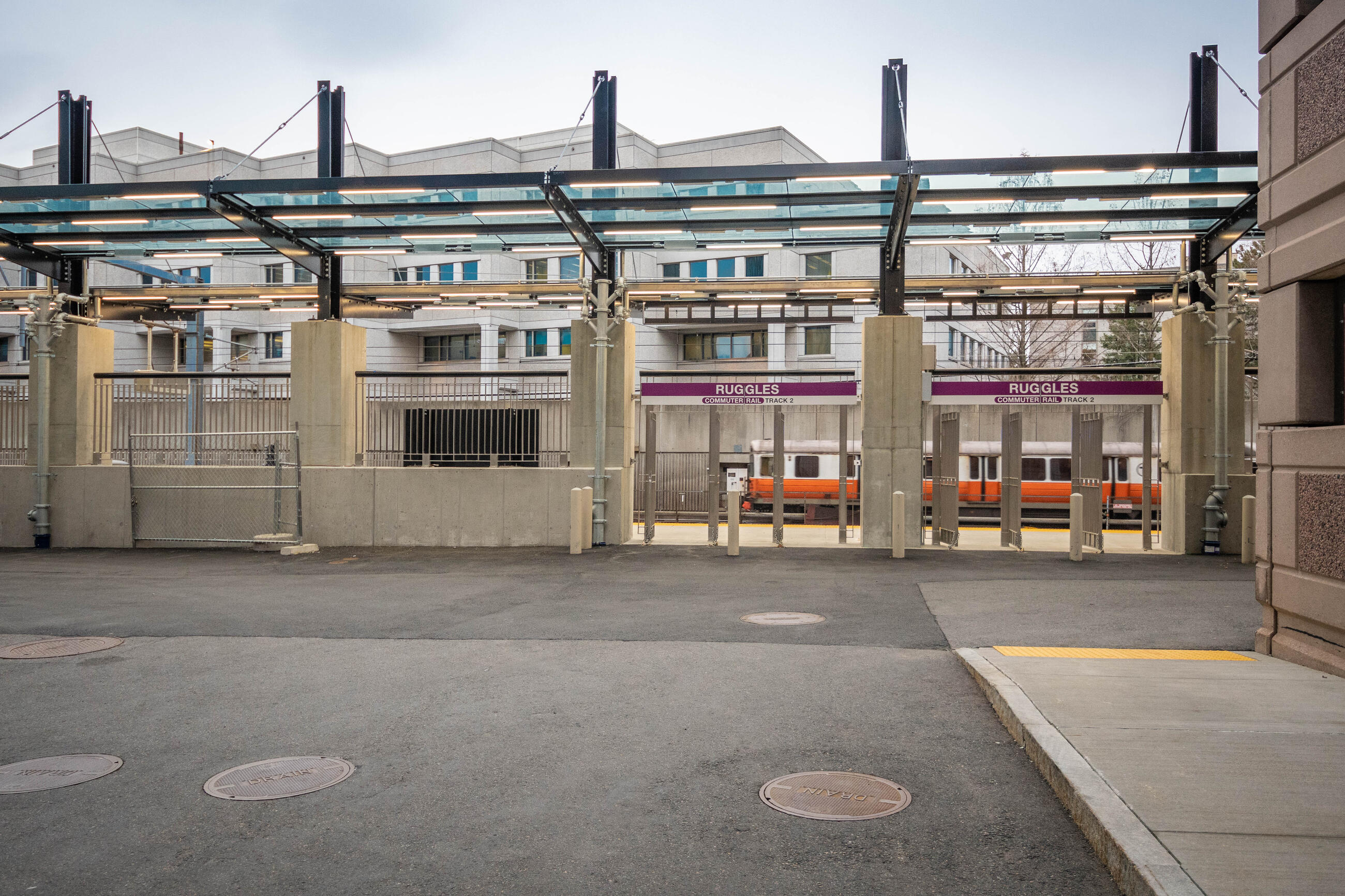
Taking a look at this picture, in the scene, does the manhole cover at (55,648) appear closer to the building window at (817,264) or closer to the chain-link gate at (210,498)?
the chain-link gate at (210,498)

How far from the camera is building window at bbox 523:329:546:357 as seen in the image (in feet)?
164

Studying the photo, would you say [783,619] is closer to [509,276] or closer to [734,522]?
[734,522]

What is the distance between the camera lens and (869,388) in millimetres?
16516

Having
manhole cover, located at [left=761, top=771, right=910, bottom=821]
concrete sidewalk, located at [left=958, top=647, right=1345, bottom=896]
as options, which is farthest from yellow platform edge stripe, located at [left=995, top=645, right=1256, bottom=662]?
manhole cover, located at [left=761, top=771, right=910, bottom=821]

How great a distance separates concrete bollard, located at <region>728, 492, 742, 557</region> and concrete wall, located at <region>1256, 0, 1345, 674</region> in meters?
8.20

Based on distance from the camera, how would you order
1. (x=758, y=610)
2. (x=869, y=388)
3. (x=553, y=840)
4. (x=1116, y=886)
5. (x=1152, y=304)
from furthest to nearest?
(x=1152, y=304), (x=869, y=388), (x=758, y=610), (x=553, y=840), (x=1116, y=886)

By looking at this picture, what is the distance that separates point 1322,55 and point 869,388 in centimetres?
Answer: 1004

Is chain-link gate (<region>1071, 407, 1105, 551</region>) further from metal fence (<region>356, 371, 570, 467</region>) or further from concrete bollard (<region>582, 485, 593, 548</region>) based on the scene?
metal fence (<region>356, 371, 570, 467</region>)

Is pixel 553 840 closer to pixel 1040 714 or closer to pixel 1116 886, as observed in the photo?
pixel 1116 886

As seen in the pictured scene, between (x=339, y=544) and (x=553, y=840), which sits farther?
(x=339, y=544)

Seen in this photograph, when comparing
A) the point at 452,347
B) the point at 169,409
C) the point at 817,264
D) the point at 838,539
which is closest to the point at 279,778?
the point at 838,539

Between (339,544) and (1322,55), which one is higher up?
(1322,55)

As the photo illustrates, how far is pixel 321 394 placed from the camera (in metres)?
17.4

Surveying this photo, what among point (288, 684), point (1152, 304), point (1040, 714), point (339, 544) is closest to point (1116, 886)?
point (1040, 714)
